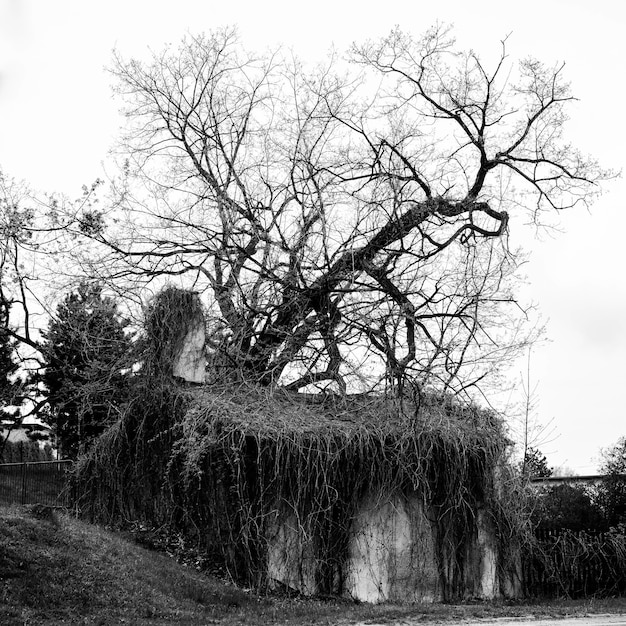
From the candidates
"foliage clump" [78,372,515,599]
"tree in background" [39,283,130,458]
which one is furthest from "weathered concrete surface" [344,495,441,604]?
"tree in background" [39,283,130,458]

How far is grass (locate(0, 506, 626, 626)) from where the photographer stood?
1425cm

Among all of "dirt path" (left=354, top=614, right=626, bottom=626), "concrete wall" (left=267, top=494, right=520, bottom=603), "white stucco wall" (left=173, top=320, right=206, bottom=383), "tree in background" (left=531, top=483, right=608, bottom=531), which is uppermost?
"white stucco wall" (left=173, top=320, right=206, bottom=383)

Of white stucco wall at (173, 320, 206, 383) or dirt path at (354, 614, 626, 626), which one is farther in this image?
white stucco wall at (173, 320, 206, 383)

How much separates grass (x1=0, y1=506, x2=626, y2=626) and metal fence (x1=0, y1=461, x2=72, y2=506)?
9.57 m

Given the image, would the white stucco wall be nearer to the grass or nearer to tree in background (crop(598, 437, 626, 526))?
the grass

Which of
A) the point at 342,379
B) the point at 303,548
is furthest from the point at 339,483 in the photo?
the point at 342,379

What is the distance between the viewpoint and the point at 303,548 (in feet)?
64.5

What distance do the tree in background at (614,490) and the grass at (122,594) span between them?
4796 mm

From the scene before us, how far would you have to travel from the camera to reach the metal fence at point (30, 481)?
28677 millimetres

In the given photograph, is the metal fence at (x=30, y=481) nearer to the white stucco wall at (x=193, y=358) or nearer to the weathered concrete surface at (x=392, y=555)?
the white stucco wall at (x=193, y=358)

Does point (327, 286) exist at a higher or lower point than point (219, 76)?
lower

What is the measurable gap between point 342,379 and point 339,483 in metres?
3.54

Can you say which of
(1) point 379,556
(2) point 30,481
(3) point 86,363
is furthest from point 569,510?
(2) point 30,481

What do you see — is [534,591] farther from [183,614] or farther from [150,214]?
[150,214]
